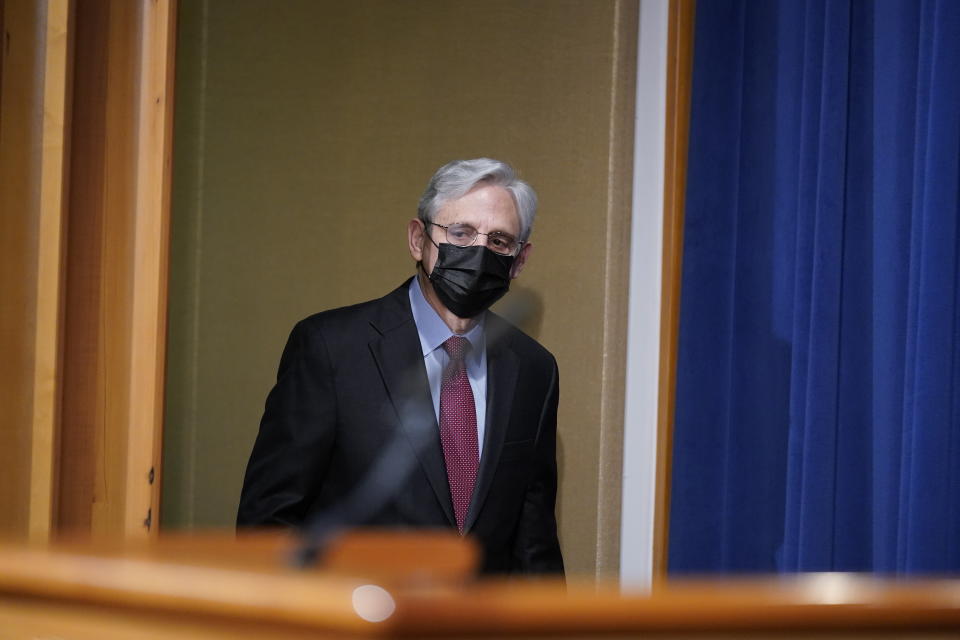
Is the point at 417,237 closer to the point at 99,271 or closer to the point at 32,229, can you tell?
the point at 99,271

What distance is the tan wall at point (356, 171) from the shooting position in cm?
241

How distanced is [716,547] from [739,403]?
0.32m

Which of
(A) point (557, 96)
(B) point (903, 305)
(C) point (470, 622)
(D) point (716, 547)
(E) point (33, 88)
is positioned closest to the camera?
(C) point (470, 622)

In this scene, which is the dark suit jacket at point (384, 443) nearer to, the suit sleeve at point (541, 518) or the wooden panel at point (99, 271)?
the suit sleeve at point (541, 518)

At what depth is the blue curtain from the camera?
1.86m

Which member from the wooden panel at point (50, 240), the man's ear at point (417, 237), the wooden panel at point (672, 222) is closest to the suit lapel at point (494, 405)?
the man's ear at point (417, 237)

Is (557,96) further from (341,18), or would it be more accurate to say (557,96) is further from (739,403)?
(739,403)

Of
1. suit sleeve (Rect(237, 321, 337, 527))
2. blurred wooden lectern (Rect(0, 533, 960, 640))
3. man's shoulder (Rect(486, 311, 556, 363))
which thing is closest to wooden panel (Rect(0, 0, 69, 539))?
suit sleeve (Rect(237, 321, 337, 527))

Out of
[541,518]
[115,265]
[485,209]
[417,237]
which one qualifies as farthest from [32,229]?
[541,518]

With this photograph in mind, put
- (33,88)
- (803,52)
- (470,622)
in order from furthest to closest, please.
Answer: (803,52)
(33,88)
(470,622)

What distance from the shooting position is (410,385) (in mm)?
1981

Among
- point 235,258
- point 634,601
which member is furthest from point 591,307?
point 634,601

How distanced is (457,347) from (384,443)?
0.25 metres

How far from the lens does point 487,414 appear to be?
2004 millimetres
